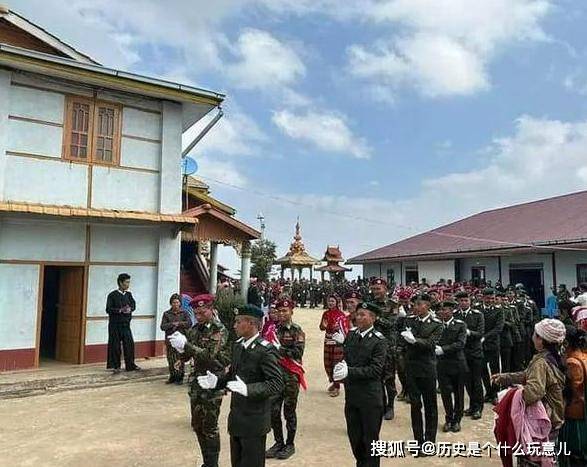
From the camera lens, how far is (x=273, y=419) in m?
5.68

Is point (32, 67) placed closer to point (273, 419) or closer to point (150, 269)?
point (150, 269)

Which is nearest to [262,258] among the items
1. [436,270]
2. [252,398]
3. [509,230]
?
[436,270]

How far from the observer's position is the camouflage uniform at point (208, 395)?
4.85 metres

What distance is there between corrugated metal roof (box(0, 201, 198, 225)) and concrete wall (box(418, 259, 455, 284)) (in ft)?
45.1

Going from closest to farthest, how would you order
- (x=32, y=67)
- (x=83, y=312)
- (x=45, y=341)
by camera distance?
1. (x=32, y=67)
2. (x=83, y=312)
3. (x=45, y=341)

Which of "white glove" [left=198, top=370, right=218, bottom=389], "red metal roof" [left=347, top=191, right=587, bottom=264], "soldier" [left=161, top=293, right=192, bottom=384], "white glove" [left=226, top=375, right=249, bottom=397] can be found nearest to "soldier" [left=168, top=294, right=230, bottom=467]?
"white glove" [left=198, top=370, right=218, bottom=389]

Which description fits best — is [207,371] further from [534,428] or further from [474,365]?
[474,365]

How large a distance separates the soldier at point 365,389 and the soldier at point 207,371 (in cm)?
121

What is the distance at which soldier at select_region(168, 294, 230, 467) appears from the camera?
15.9 feet

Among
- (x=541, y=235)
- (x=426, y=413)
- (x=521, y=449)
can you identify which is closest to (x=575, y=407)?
(x=521, y=449)

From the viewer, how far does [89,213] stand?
372 inches

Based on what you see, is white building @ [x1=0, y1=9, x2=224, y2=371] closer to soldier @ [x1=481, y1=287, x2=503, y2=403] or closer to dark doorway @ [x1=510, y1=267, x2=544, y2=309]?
soldier @ [x1=481, y1=287, x2=503, y2=403]

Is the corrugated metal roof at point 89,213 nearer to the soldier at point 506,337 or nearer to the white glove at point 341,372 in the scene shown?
the soldier at point 506,337

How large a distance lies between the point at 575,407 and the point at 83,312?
8.83 meters
